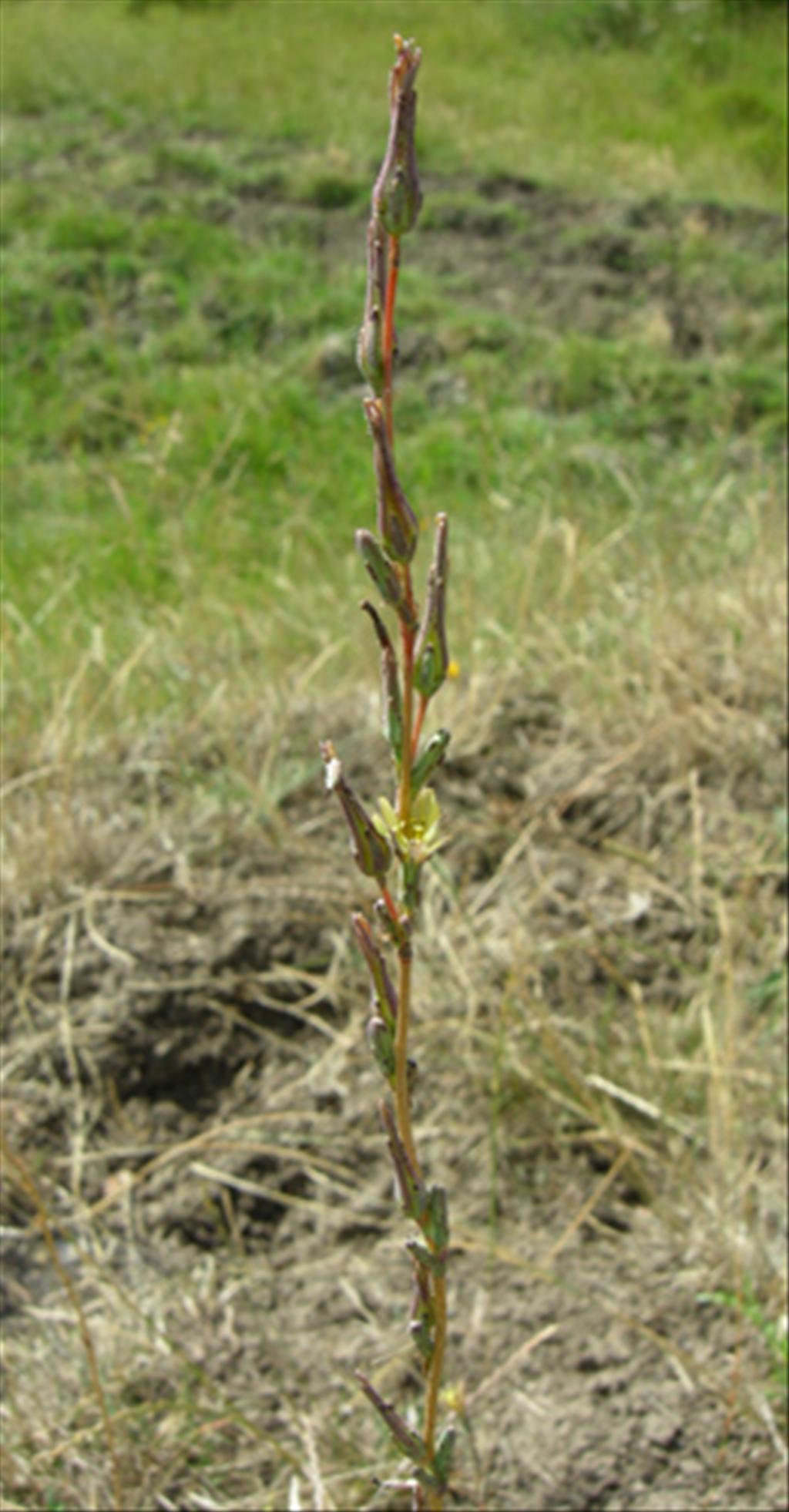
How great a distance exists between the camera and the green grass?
1735 millimetres

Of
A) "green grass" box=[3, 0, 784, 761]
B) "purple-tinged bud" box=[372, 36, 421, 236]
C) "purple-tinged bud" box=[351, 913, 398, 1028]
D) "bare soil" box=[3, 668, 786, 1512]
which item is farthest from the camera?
"green grass" box=[3, 0, 784, 761]

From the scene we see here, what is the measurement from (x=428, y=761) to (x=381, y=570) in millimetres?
79

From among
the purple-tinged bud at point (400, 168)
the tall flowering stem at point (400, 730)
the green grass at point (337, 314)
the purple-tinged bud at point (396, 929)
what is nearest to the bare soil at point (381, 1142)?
the green grass at point (337, 314)

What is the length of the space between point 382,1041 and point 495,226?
462 centimetres

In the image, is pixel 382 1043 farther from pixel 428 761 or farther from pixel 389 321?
pixel 389 321

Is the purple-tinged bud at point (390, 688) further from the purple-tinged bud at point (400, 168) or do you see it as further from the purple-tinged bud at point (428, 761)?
the purple-tinged bud at point (400, 168)

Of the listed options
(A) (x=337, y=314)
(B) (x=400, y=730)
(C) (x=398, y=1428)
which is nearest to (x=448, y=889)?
(C) (x=398, y=1428)

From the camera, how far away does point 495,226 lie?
189 inches

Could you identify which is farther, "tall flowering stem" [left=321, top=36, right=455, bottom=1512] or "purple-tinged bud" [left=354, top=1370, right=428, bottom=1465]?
"purple-tinged bud" [left=354, top=1370, right=428, bottom=1465]

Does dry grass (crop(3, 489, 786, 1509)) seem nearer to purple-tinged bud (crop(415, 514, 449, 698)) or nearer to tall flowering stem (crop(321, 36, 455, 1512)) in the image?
tall flowering stem (crop(321, 36, 455, 1512))

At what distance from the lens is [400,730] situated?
52 centimetres

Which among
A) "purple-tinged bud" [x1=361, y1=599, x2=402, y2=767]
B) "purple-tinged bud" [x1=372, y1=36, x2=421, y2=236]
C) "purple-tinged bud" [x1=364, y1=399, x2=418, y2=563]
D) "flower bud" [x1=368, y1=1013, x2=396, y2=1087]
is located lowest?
"flower bud" [x1=368, y1=1013, x2=396, y2=1087]

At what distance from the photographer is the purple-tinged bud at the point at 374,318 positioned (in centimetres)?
44

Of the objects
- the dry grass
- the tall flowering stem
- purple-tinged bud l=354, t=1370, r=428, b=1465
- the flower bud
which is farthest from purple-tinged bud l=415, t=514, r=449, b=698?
the dry grass
